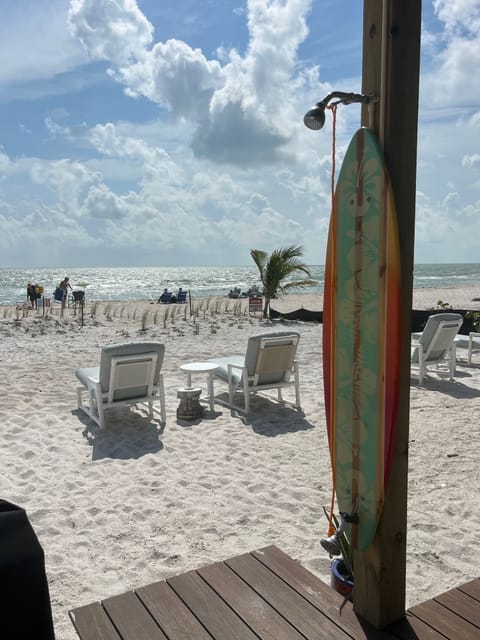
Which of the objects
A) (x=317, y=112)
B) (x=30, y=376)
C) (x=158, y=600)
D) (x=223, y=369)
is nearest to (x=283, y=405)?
(x=223, y=369)

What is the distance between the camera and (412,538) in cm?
302

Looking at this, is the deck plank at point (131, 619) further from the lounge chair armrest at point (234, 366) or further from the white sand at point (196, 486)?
the lounge chair armrest at point (234, 366)

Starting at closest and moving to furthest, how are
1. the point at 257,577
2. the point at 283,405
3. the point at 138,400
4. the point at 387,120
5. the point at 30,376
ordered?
the point at 387,120
the point at 257,577
the point at 138,400
the point at 283,405
the point at 30,376

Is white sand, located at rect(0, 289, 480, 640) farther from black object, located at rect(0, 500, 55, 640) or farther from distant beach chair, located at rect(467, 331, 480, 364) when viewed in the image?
distant beach chair, located at rect(467, 331, 480, 364)

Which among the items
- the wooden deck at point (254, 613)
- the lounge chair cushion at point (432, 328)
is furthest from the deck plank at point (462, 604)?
the lounge chair cushion at point (432, 328)

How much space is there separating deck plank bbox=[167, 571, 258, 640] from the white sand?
58 cm

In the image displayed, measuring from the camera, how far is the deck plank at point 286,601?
1.86 metres

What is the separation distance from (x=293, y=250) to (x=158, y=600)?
1438 cm

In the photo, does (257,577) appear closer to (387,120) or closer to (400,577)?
(400,577)

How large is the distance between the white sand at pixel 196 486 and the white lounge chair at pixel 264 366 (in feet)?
0.95

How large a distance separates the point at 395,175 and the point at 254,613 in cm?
166

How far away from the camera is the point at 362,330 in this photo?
6.11 ft

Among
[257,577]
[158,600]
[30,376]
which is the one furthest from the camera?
[30,376]

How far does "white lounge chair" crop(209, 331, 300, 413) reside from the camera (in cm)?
553
